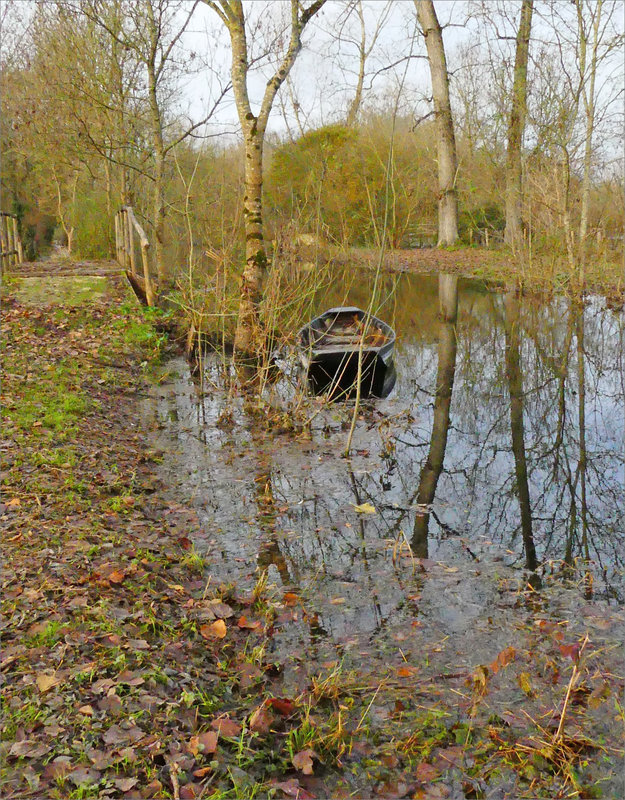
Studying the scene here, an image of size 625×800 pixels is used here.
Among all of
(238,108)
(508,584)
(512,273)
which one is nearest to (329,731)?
(508,584)

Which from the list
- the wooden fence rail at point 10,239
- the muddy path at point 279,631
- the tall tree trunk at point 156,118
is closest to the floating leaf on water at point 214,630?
the muddy path at point 279,631

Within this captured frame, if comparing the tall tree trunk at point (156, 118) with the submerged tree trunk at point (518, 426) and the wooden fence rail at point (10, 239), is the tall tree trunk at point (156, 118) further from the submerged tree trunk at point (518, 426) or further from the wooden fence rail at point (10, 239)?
the submerged tree trunk at point (518, 426)

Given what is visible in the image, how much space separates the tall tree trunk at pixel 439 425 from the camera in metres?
6.24

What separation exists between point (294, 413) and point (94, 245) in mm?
16234

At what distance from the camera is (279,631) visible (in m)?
4.54

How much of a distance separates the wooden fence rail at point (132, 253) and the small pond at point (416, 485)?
2.58 meters

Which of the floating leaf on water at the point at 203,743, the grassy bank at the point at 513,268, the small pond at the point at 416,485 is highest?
the grassy bank at the point at 513,268

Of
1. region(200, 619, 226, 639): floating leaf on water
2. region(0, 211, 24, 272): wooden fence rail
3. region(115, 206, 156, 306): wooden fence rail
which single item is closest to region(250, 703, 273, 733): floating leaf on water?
region(200, 619, 226, 639): floating leaf on water

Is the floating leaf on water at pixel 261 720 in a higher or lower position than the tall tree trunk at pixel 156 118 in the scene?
lower

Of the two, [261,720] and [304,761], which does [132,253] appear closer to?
[261,720]

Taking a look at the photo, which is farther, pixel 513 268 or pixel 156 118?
pixel 513 268

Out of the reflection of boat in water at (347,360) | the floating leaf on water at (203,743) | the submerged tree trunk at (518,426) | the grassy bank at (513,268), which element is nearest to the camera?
the floating leaf on water at (203,743)

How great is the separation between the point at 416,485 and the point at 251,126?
6735 millimetres

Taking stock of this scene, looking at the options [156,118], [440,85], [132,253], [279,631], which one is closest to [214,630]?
[279,631]
